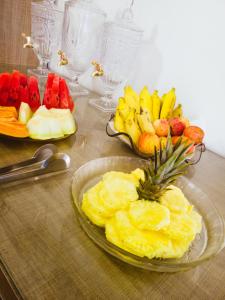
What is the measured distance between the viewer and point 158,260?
1.10 ft

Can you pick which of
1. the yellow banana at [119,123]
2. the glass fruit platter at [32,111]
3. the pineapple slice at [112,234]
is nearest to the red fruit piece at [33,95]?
the glass fruit platter at [32,111]

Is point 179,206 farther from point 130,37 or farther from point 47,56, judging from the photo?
point 47,56

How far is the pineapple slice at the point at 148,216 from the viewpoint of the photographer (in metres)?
0.34

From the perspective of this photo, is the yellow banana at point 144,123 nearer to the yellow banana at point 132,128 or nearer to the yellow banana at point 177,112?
the yellow banana at point 132,128

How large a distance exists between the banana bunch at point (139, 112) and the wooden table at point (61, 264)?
30cm

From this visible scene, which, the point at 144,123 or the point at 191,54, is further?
the point at 191,54

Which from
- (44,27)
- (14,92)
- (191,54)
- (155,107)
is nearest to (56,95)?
(14,92)

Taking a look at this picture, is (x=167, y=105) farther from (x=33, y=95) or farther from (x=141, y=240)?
(x=141, y=240)

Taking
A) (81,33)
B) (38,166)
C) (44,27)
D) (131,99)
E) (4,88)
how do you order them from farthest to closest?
(44,27) < (81,33) < (131,99) < (4,88) < (38,166)

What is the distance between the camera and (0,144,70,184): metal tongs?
46 centimetres

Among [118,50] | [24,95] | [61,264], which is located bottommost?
[61,264]

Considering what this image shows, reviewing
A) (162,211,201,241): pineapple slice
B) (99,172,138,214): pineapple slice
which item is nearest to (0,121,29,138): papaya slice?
(99,172,138,214): pineapple slice

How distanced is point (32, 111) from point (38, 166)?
237mm

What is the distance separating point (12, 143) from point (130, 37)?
684 millimetres
